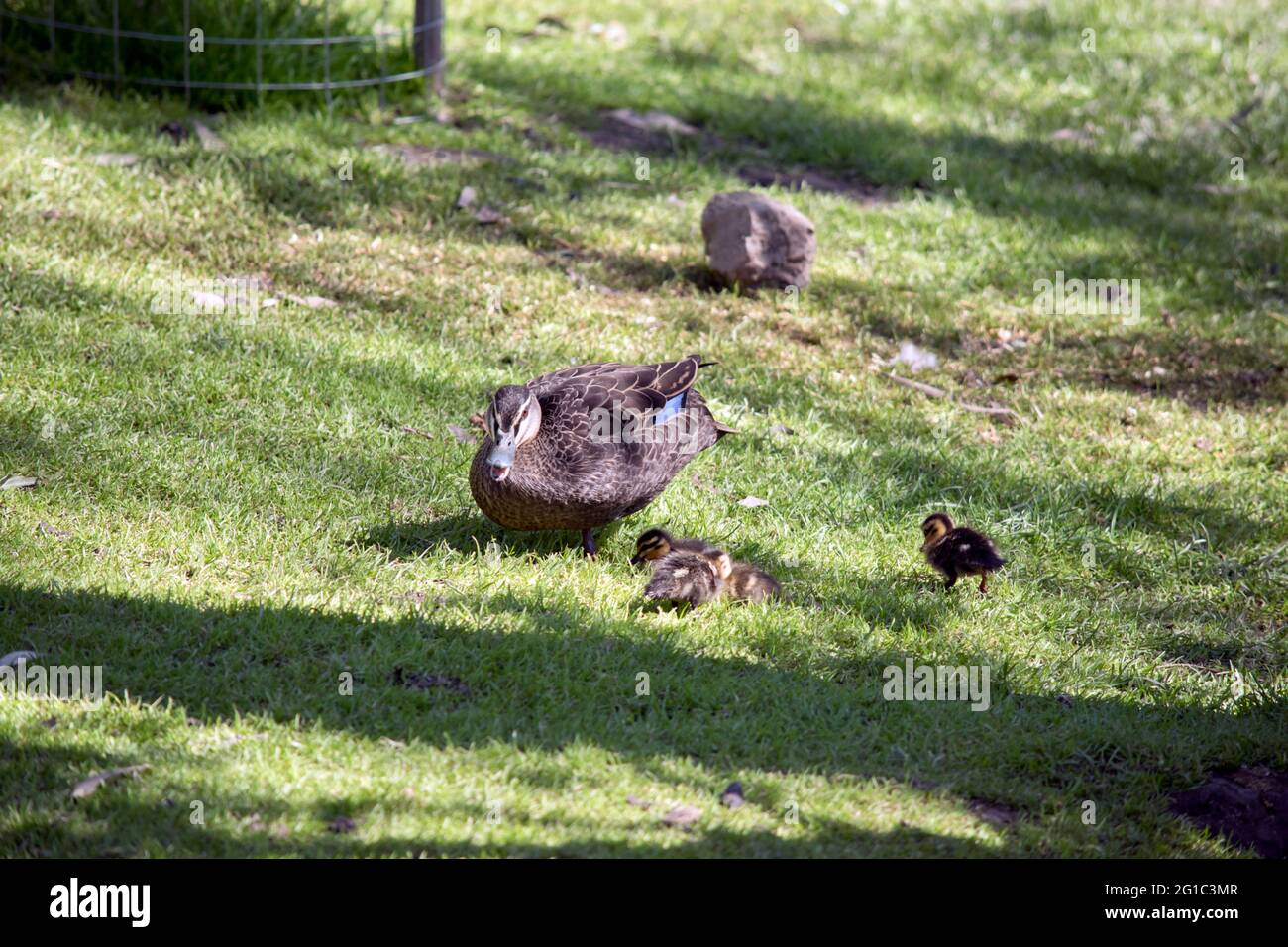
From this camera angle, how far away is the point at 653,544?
633cm

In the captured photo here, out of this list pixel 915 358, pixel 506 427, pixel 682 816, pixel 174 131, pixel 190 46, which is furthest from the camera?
pixel 190 46

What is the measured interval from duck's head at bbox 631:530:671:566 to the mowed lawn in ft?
0.64

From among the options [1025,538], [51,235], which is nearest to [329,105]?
[51,235]

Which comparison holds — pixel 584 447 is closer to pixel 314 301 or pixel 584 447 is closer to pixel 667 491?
pixel 667 491

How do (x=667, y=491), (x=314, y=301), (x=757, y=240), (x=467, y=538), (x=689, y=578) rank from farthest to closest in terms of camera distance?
(x=757, y=240)
(x=314, y=301)
(x=667, y=491)
(x=467, y=538)
(x=689, y=578)

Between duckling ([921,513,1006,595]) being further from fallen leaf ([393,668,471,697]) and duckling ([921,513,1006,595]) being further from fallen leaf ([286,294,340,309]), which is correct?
fallen leaf ([286,294,340,309])

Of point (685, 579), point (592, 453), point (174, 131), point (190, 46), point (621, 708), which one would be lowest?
point (621, 708)

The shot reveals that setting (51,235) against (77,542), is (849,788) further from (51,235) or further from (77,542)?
(51,235)

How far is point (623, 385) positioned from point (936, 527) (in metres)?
1.64

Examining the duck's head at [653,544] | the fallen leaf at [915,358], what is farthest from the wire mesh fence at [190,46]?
the duck's head at [653,544]

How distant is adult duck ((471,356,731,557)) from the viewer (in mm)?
6242

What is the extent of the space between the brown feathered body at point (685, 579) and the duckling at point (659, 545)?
0.12 m

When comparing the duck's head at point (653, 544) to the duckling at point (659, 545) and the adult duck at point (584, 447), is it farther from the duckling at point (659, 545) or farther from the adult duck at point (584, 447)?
the adult duck at point (584, 447)

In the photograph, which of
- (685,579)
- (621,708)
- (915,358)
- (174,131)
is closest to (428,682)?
(621,708)
